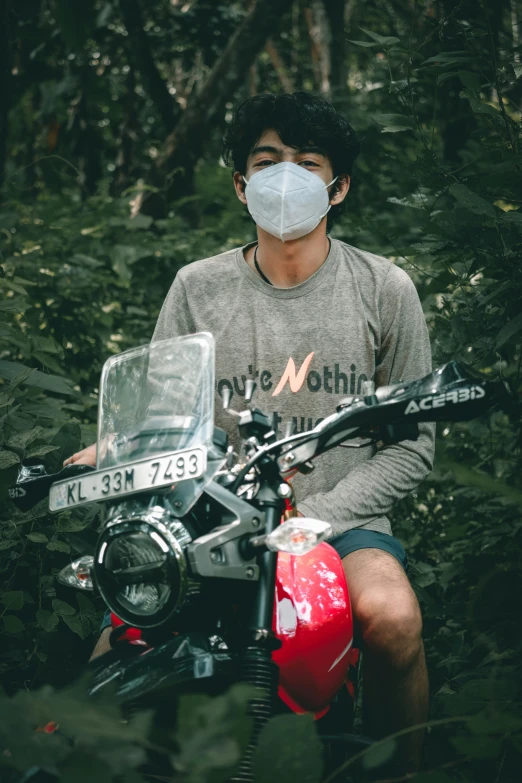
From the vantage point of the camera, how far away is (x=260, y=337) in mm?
2721

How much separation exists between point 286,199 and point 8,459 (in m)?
1.24

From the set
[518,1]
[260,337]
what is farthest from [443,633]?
[518,1]

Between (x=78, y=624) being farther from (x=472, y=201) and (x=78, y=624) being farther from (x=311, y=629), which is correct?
(x=472, y=201)

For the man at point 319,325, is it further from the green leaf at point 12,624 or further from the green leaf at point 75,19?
the green leaf at point 75,19

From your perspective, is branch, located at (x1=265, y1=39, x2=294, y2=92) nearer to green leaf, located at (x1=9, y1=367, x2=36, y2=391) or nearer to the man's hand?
green leaf, located at (x1=9, y1=367, x2=36, y2=391)

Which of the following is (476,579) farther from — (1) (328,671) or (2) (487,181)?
(2) (487,181)

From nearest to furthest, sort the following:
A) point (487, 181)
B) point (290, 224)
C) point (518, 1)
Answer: point (487, 181) → point (290, 224) → point (518, 1)

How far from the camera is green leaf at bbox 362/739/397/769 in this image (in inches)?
55.1

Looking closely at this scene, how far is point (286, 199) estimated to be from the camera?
2.83 metres

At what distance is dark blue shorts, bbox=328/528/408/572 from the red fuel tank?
1.18 feet

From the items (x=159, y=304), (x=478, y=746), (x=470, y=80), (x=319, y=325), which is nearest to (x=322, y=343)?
(x=319, y=325)

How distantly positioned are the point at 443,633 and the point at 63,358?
8.26 feet

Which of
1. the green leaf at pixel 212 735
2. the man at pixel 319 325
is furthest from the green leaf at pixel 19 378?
the green leaf at pixel 212 735

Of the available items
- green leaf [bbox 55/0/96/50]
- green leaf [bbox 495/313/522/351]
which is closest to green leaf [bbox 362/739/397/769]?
green leaf [bbox 55/0/96/50]
